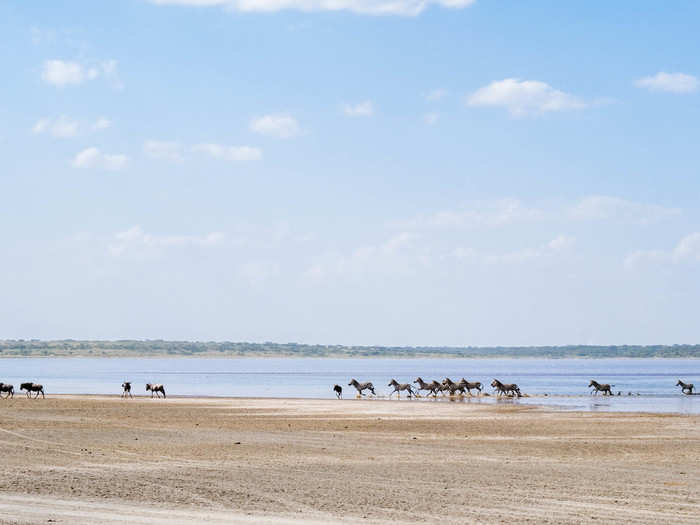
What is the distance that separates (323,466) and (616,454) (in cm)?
799

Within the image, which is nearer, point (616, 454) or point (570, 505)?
point (570, 505)

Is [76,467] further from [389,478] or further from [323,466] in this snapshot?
[389,478]

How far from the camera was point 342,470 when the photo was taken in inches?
810

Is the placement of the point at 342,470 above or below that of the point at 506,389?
below

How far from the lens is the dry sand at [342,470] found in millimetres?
15062

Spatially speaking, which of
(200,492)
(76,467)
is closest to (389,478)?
(200,492)

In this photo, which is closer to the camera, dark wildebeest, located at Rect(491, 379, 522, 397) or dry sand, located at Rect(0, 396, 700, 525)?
dry sand, located at Rect(0, 396, 700, 525)

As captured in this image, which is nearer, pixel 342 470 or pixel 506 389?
pixel 342 470

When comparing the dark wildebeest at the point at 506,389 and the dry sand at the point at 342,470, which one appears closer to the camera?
the dry sand at the point at 342,470

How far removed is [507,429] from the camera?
33812mm

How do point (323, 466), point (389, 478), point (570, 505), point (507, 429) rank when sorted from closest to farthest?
point (570, 505), point (389, 478), point (323, 466), point (507, 429)

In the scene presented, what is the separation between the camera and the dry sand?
49.4 ft

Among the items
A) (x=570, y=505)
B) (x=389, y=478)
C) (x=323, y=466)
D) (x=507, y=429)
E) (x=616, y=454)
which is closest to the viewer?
(x=570, y=505)

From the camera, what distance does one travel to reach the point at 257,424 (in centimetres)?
3525
